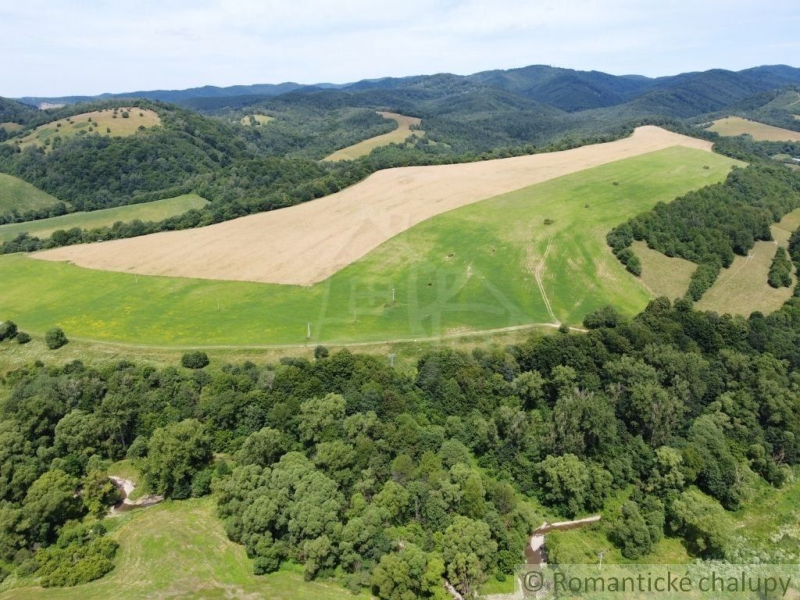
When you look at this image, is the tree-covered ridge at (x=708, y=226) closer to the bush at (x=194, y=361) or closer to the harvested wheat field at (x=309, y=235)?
the harvested wheat field at (x=309, y=235)

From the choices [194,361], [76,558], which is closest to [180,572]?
[76,558]

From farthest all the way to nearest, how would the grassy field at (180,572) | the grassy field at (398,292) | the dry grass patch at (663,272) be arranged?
1. the dry grass patch at (663,272)
2. the grassy field at (398,292)
3. the grassy field at (180,572)

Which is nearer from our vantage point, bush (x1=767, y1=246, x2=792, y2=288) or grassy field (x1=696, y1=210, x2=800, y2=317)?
grassy field (x1=696, y1=210, x2=800, y2=317)

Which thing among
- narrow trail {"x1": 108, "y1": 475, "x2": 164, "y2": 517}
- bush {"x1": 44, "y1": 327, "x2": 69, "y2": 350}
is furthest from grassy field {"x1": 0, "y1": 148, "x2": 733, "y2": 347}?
narrow trail {"x1": 108, "y1": 475, "x2": 164, "y2": 517}

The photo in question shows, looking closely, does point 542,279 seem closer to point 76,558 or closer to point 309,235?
point 309,235

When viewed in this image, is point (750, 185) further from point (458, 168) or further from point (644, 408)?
point (644, 408)

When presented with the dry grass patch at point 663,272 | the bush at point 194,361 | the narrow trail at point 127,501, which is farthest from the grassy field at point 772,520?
the bush at point 194,361

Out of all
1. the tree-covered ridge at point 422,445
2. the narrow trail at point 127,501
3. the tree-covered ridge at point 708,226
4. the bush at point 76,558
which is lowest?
the narrow trail at point 127,501

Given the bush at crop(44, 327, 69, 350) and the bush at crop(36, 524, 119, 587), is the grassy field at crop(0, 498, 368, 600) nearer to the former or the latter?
the bush at crop(36, 524, 119, 587)
